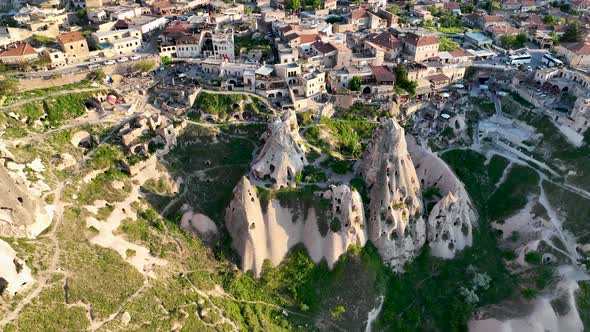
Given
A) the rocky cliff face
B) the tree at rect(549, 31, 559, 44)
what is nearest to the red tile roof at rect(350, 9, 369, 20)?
the tree at rect(549, 31, 559, 44)

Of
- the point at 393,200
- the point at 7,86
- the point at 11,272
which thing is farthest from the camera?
the point at 7,86

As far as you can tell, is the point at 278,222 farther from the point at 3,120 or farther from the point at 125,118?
the point at 3,120

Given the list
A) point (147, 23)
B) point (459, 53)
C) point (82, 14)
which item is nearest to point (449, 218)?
point (459, 53)

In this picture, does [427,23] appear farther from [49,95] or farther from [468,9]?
[49,95]

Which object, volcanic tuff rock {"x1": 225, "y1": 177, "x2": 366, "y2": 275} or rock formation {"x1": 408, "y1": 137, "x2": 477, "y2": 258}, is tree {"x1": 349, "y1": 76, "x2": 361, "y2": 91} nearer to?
rock formation {"x1": 408, "y1": 137, "x2": 477, "y2": 258}

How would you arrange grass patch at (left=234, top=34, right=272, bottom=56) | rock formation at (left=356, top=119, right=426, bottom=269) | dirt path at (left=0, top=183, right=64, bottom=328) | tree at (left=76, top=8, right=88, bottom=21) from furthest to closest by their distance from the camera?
tree at (left=76, top=8, right=88, bottom=21) < grass patch at (left=234, top=34, right=272, bottom=56) < rock formation at (left=356, top=119, right=426, bottom=269) < dirt path at (left=0, top=183, right=64, bottom=328)

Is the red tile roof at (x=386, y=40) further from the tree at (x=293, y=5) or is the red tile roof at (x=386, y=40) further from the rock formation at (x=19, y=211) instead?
the rock formation at (x=19, y=211)
